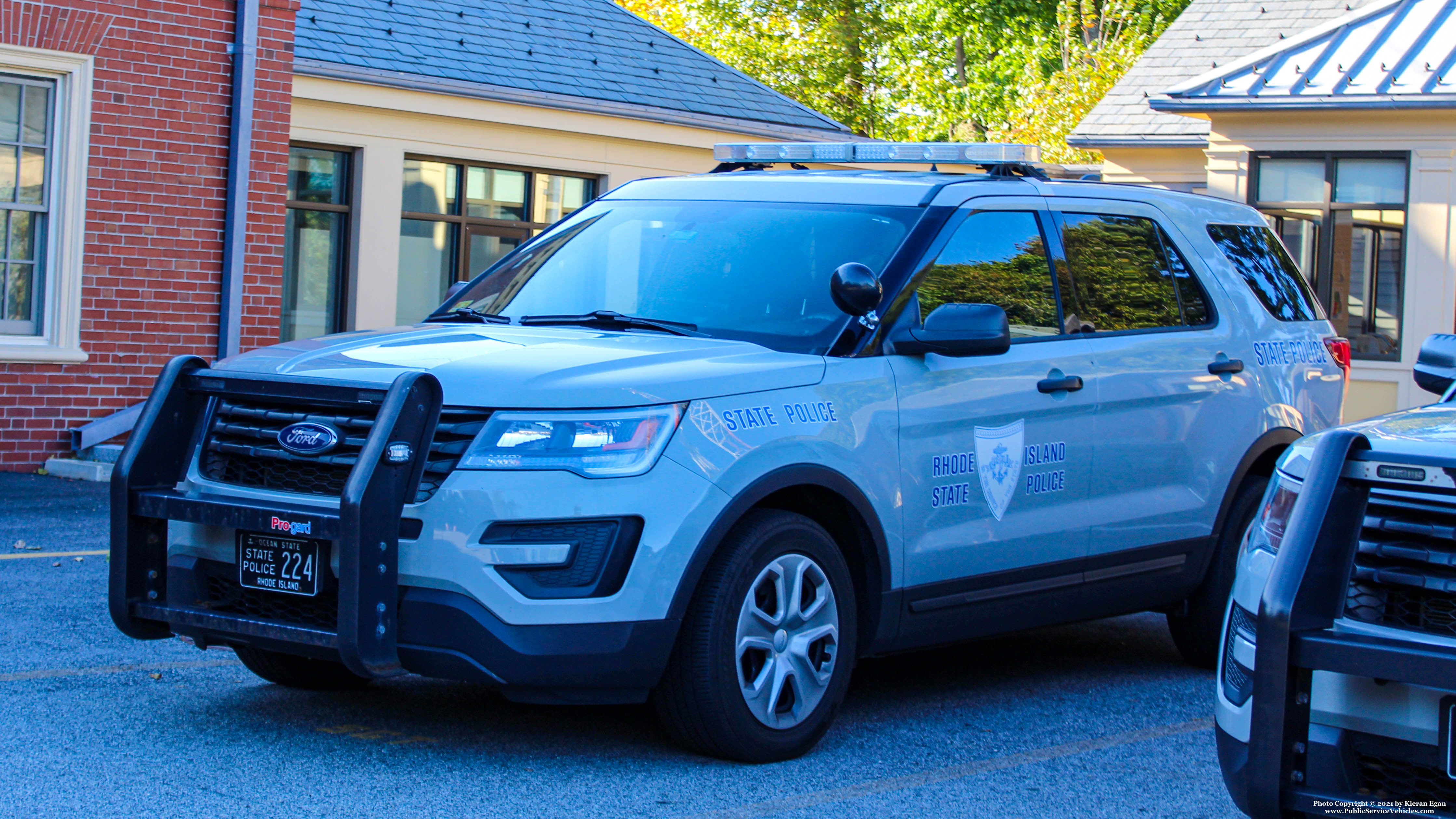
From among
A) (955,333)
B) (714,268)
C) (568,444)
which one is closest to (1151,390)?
(955,333)

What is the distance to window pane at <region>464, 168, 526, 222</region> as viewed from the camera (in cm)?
1809

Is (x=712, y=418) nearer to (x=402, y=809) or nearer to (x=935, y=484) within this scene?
(x=935, y=484)

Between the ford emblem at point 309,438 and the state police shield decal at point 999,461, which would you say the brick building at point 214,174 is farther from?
the state police shield decal at point 999,461

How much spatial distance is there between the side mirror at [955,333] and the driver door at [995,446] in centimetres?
6

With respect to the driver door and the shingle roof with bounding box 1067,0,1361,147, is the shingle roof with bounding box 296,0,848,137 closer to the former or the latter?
the shingle roof with bounding box 1067,0,1361,147

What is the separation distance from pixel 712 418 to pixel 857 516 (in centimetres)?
71

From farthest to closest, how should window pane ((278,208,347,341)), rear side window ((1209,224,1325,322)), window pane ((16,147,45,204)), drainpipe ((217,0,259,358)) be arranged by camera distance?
window pane ((278,208,347,341)) < drainpipe ((217,0,259,358)) < window pane ((16,147,45,204)) < rear side window ((1209,224,1325,322))

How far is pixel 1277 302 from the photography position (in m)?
7.19

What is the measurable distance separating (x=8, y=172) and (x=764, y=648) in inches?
360

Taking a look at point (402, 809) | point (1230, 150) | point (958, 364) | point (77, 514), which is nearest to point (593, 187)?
point (1230, 150)

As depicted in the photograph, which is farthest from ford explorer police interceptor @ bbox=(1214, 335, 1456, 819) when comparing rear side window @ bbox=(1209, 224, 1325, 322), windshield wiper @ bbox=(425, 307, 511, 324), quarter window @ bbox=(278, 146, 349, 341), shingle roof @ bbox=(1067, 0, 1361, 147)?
shingle roof @ bbox=(1067, 0, 1361, 147)

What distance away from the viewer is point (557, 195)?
18828mm

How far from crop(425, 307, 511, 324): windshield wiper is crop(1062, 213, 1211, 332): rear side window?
6.95 feet

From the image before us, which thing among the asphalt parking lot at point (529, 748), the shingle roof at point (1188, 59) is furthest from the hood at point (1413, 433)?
the shingle roof at point (1188, 59)
